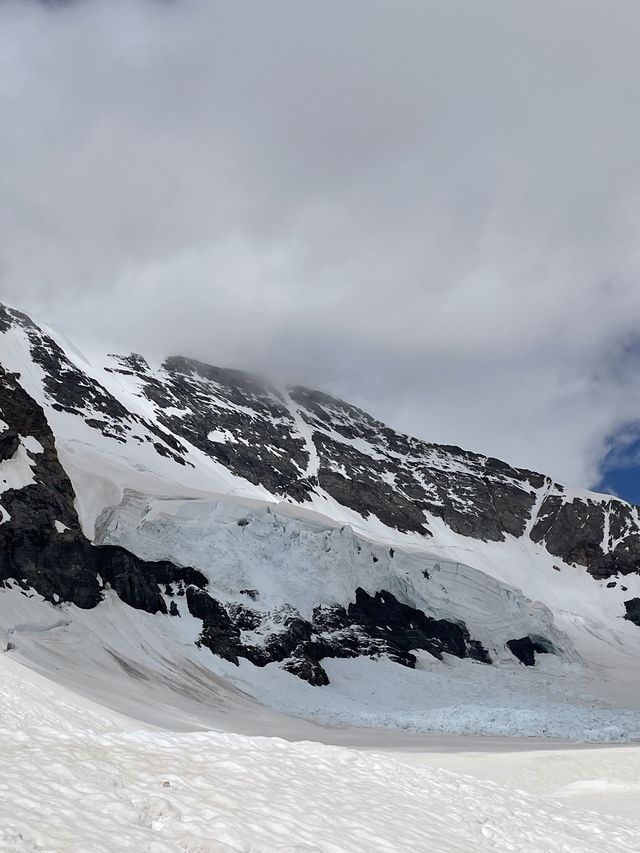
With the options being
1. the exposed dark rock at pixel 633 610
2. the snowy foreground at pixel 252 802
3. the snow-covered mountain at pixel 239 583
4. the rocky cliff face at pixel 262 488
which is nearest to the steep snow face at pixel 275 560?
the snow-covered mountain at pixel 239 583

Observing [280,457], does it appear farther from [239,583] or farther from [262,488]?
[239,583]

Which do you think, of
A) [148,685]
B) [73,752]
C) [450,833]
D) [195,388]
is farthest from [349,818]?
[195,388]

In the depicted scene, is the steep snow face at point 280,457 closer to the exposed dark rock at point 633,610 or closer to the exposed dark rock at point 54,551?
the exposed dark rock at point 54,551

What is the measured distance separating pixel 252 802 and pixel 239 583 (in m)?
46.2

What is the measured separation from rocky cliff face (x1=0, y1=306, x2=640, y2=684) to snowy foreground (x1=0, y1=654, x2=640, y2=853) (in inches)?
1389

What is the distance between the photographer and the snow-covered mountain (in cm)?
4575

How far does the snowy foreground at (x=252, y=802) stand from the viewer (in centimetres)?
686

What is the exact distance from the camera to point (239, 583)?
177ft

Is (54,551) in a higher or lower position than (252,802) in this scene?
lower

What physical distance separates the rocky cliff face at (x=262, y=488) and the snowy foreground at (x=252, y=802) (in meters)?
35.3

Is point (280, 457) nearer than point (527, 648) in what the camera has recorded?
No

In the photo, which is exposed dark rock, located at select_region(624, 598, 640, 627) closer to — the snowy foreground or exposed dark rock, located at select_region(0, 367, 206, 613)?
exposed dark rock, located at select_region(0, 367, 206, 613)

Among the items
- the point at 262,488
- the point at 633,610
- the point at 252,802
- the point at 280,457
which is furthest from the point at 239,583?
the point at 633,610

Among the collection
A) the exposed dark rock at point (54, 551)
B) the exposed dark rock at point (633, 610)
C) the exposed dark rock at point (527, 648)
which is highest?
the exposed dark rock at point (633, 610)
